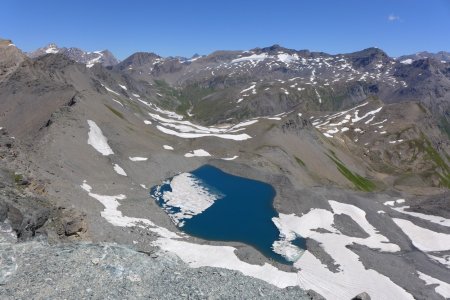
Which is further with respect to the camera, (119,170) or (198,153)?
(198,153)

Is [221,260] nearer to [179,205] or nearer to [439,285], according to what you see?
[179,205]

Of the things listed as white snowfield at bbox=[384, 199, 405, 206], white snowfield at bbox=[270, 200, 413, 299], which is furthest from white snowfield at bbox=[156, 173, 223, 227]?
white snowfield at bbox=[384, 199, 405, 206]

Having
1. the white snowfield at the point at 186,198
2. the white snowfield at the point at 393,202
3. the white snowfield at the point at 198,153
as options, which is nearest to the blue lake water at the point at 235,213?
the white snowfield at the point at 186,198

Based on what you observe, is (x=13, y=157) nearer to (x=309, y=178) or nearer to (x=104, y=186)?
(x=104, y=186)

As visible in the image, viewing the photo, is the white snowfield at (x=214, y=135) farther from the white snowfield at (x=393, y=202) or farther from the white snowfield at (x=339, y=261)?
the white snowfield at (x=339, y=261)

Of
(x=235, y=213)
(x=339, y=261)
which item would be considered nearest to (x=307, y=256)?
(x=339, y=261)

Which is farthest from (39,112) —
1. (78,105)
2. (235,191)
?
(235,191)
